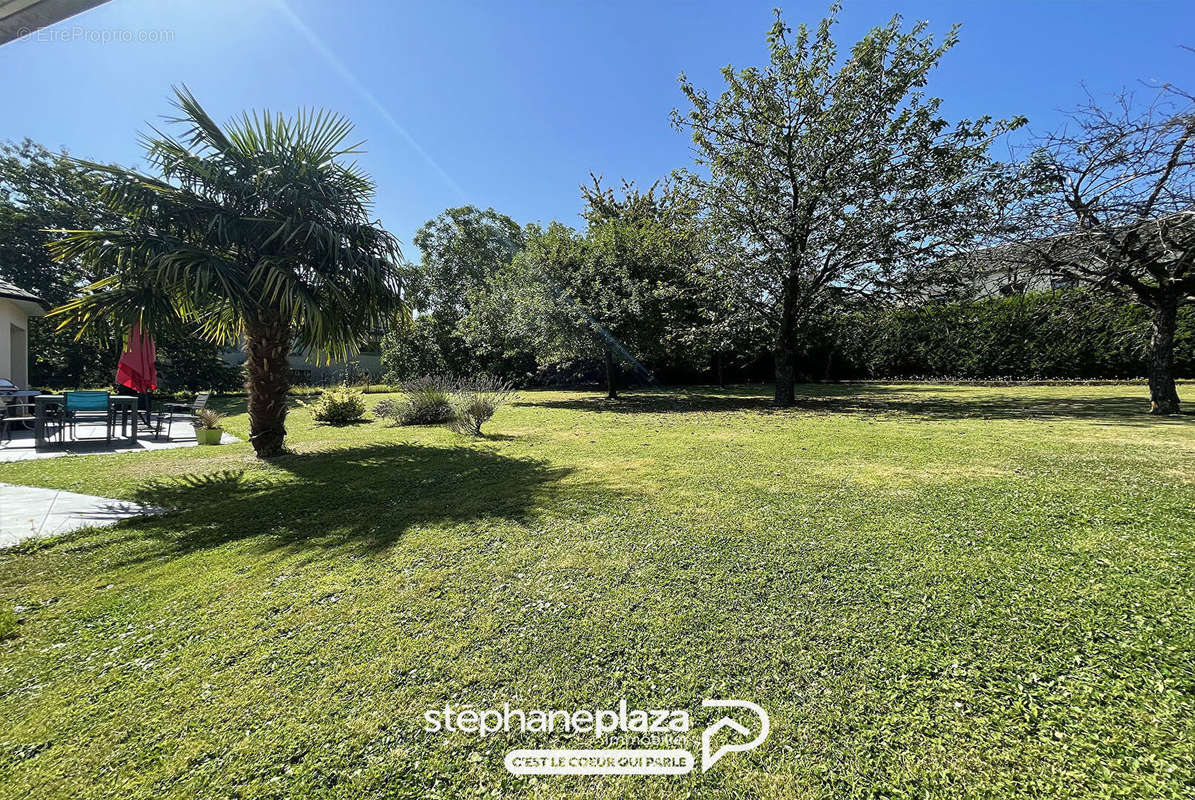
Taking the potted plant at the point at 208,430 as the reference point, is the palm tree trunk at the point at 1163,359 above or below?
above

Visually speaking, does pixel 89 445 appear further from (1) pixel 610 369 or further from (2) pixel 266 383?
(1) pixel 610 369

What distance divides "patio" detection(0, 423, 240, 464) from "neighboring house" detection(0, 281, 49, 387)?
3.03 metres

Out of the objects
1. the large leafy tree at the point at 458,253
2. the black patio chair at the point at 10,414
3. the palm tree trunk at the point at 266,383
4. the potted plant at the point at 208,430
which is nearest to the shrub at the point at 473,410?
the palm tree trunk at the point at 266,383

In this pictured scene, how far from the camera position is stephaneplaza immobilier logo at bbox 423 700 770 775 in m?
1.74

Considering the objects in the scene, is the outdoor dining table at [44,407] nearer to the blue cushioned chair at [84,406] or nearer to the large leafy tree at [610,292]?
the blue cushioned chair at [84,406]

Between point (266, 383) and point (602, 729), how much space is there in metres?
8.00

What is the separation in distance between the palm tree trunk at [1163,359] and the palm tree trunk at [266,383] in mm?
16671

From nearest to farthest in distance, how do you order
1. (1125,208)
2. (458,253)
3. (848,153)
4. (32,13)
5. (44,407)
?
(32,13) → (1125,208) → (44,407) → (848,153) → (458,253)

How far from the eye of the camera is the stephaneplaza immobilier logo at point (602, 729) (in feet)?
5.70

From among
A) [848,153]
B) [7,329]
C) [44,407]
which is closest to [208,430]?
[44,407]

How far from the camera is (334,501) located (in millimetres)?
5129

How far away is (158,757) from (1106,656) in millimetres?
3956

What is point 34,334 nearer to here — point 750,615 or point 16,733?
point 16,733

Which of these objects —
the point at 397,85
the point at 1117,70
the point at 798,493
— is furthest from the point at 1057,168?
the point at 397,85
